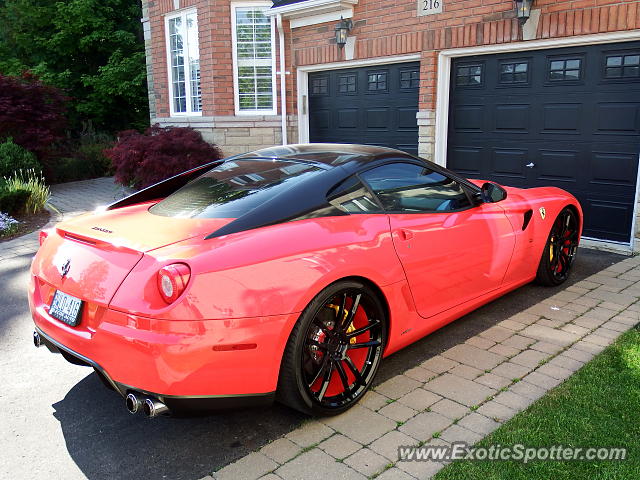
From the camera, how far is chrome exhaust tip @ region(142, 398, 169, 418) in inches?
105

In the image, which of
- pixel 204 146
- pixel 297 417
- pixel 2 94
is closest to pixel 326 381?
pixel 297 417

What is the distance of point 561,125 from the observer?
745 centimetres

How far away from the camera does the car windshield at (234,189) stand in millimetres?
3344

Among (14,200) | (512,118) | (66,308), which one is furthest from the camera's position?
(14,200)

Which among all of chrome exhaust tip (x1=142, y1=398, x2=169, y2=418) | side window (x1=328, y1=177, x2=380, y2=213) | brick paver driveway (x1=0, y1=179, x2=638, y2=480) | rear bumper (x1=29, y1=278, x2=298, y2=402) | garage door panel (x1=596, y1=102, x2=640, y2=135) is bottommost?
brick paver driveway (x1=0, y1=179, x2=638, y2=480)

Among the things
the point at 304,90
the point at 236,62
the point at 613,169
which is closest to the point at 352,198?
the point at 613,169

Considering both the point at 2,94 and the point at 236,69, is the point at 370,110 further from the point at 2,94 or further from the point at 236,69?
the point at 2,94

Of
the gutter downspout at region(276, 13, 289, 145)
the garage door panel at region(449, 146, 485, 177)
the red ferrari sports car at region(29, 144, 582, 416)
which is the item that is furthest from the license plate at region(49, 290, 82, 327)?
the gutter downspout at region(276, 13, 289, 145)

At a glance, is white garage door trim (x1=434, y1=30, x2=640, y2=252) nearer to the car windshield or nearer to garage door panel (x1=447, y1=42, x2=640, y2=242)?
garage door panel (x1=447, y1=42, x2=640, y2=242)

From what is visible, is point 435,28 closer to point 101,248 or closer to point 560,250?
point 560,250

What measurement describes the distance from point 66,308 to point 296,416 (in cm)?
139

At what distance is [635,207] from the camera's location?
22.4 ft

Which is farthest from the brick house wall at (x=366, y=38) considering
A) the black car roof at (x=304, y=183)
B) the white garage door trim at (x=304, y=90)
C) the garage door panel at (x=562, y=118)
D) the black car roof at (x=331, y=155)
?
the black car roof at (x=331, y=155)

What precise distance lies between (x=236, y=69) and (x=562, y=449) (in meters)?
10.3
